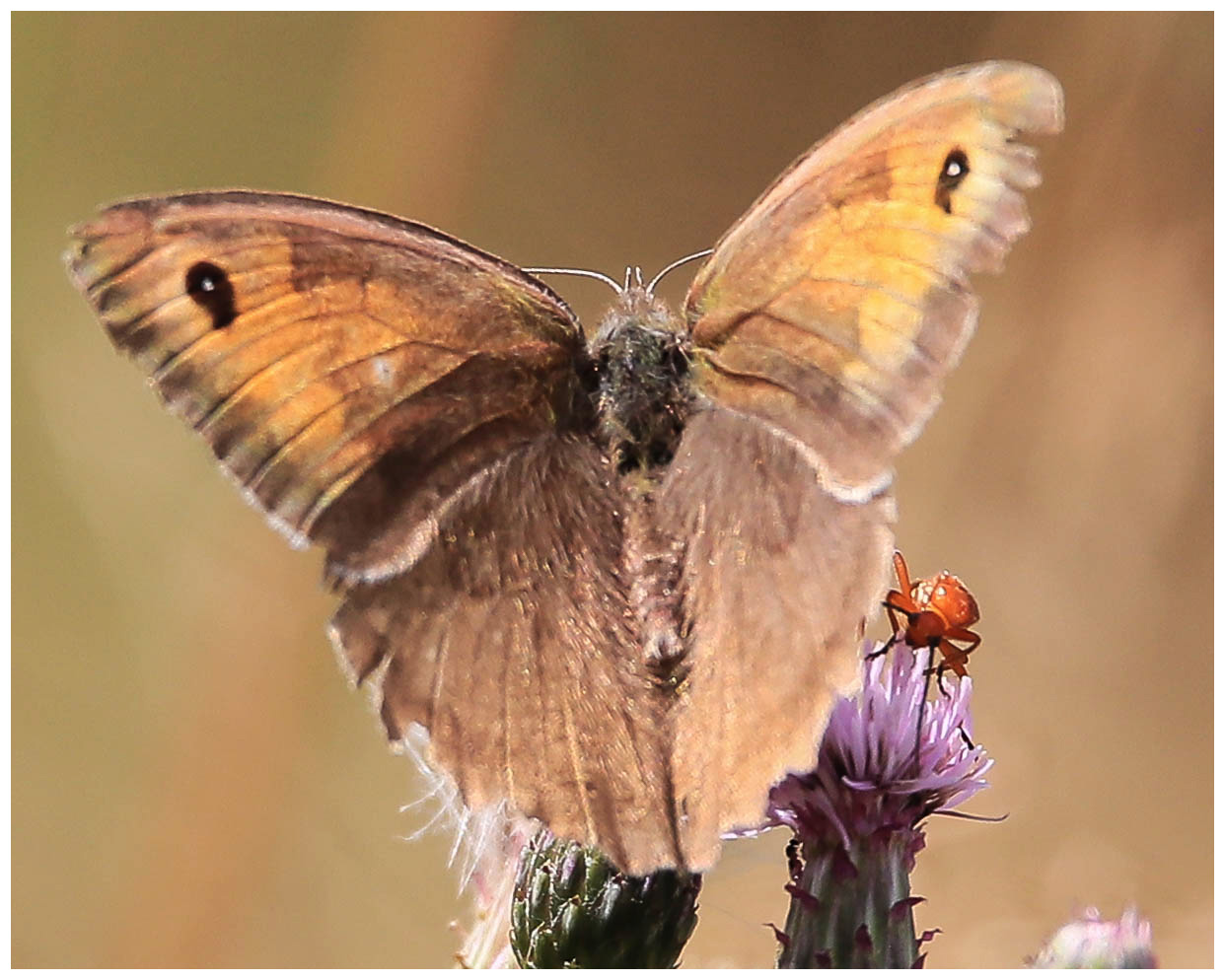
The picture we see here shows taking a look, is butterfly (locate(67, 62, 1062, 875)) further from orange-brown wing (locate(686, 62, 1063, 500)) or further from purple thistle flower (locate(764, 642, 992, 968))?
purple thistle flower (locate(764, 642, 992, 968))

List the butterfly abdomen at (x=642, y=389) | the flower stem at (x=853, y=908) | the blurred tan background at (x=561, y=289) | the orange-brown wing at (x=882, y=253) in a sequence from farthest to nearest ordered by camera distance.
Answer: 1. the blurred tan background at (x=561, y=289)
2. the flower stem at (x=853, y=908)
3. the butterfly abdomen at (x=642, y=389)
4. the orange-brown wing at (x=882, y=253)

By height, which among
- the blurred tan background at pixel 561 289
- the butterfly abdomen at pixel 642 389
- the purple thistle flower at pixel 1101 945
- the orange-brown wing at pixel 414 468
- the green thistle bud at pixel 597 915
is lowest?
the green thistle bud at pixel 597 915

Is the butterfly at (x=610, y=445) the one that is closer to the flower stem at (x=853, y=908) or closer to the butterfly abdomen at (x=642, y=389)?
the butterfly abdomen at (x=642, y=389)

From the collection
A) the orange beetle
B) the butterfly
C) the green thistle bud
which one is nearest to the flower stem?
the green thistle bud

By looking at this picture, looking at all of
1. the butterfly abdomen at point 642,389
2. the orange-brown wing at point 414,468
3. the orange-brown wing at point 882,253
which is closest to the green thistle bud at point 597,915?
the orange-brown wing at point 414,468

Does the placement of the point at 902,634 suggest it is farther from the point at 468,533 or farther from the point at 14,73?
the point at 14,73

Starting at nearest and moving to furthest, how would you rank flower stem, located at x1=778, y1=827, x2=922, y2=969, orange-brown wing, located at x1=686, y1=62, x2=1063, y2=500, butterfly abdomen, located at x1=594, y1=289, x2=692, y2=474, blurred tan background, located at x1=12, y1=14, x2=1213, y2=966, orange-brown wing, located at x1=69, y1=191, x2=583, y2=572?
orange-brown wing, located at x1=686, y1=62, x2=1063, y2=500, orange-brown wing, located at x1=69, y1=191, x2=583, y2=572, butterfly abdomen, located at x1=594, y1=289, x2=692, y2=474, flower stem, located at x1=778, y1=827, x2=922, y2=969, blurred tan background, located at x1=12, y1=14, x2=1213, y2=966

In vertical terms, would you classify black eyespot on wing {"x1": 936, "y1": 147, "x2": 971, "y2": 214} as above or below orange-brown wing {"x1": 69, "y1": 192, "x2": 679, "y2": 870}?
above
